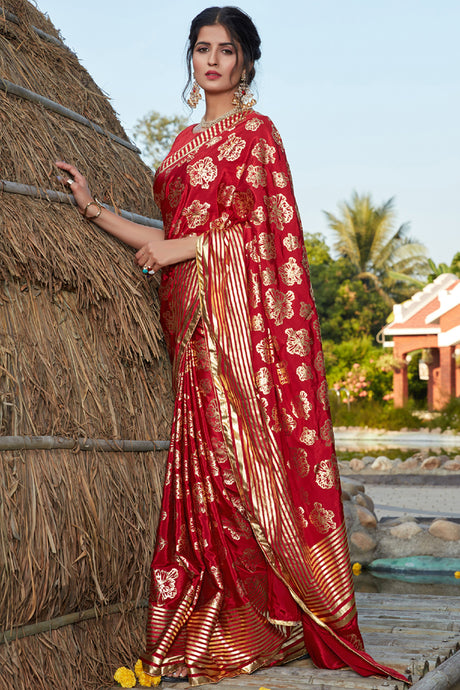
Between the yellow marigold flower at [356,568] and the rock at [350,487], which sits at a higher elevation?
the rock at [350,487]

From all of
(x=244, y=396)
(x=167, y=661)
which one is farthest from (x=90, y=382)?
(x=167, y=661)

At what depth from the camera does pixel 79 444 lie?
2.64 meters

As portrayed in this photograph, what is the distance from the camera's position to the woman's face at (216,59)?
116 inches

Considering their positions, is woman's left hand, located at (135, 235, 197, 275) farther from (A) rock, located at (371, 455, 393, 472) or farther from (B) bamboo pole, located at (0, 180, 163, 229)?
(A) rock, located at (371, 455, 393, 472)

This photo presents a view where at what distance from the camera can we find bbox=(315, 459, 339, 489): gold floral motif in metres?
2.79

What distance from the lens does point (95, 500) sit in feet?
8.70

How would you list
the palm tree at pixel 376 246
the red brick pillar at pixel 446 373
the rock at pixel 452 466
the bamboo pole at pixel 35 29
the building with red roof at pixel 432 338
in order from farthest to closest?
the palm tree at pixel 376 246 → the red brick pillar at pixel 446 373 → the building with red roof at pixel 432 338 → the rock at pixel 452 466 → the bamboo pole at pixel 35 29

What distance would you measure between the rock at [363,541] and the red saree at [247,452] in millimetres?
3701

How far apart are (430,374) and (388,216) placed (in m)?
11.8

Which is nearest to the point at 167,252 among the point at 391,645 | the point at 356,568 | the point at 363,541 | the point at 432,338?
the point at 391,645

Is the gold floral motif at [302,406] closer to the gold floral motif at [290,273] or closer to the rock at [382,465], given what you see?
the gold floral motif at [290,273]

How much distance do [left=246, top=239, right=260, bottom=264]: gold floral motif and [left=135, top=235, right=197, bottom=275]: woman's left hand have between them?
0.18 metres

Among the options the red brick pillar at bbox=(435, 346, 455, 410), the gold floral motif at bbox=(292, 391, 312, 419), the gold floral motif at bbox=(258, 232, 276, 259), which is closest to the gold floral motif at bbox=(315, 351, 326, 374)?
the gold floral motif at bbox=(292, 391, 312, 419)

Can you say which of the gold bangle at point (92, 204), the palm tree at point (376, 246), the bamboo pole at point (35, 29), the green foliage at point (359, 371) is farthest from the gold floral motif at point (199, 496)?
the palm tree at point (376, 246)
